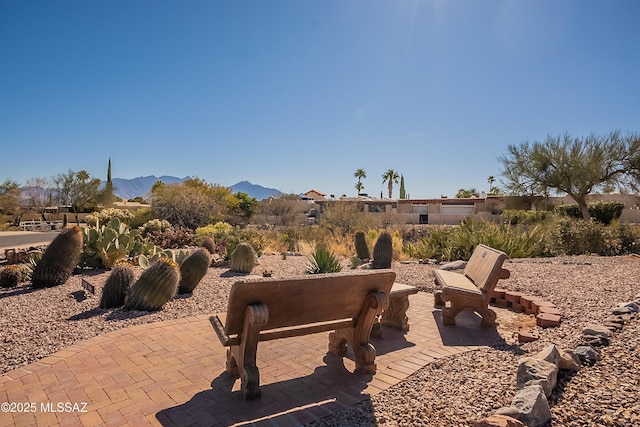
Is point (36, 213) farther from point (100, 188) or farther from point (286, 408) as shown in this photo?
point (286, 408)

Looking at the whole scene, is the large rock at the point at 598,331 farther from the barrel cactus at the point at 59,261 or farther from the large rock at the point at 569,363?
the barrel cactus at the point at 59,261

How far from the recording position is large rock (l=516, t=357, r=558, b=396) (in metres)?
2.68

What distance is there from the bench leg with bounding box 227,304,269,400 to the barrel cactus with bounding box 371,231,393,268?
721cm

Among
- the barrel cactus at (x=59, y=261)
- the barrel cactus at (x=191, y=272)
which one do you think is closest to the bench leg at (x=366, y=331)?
the barrel cactus at (x=191, y=272)

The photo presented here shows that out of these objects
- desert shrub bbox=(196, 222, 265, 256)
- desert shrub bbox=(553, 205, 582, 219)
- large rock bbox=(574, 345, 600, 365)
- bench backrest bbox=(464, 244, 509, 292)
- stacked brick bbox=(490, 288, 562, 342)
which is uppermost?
desert shrub bbox=(553, 205, 582, 219)

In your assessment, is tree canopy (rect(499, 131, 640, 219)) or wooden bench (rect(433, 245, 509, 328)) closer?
wooden bench (rect(433, 245, 509, 328))

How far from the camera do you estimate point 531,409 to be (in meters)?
2.35

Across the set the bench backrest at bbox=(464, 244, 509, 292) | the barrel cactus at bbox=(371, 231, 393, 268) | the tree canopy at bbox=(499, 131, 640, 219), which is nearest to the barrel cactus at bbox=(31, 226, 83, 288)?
the barrel cactus at bbox=(371, 231, 393, 268)

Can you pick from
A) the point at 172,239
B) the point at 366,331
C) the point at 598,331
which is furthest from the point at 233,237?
the point at 598,331

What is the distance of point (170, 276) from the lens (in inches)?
217

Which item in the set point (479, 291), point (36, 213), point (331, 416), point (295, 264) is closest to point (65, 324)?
point (331, 416)

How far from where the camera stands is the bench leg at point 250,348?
Answer: 2.79m

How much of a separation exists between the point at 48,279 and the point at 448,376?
6902 millimetres

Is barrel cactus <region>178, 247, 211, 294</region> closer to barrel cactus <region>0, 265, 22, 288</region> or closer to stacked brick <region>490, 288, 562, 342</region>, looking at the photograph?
barrel cactus <region>0, 265, 22, 288</region>
